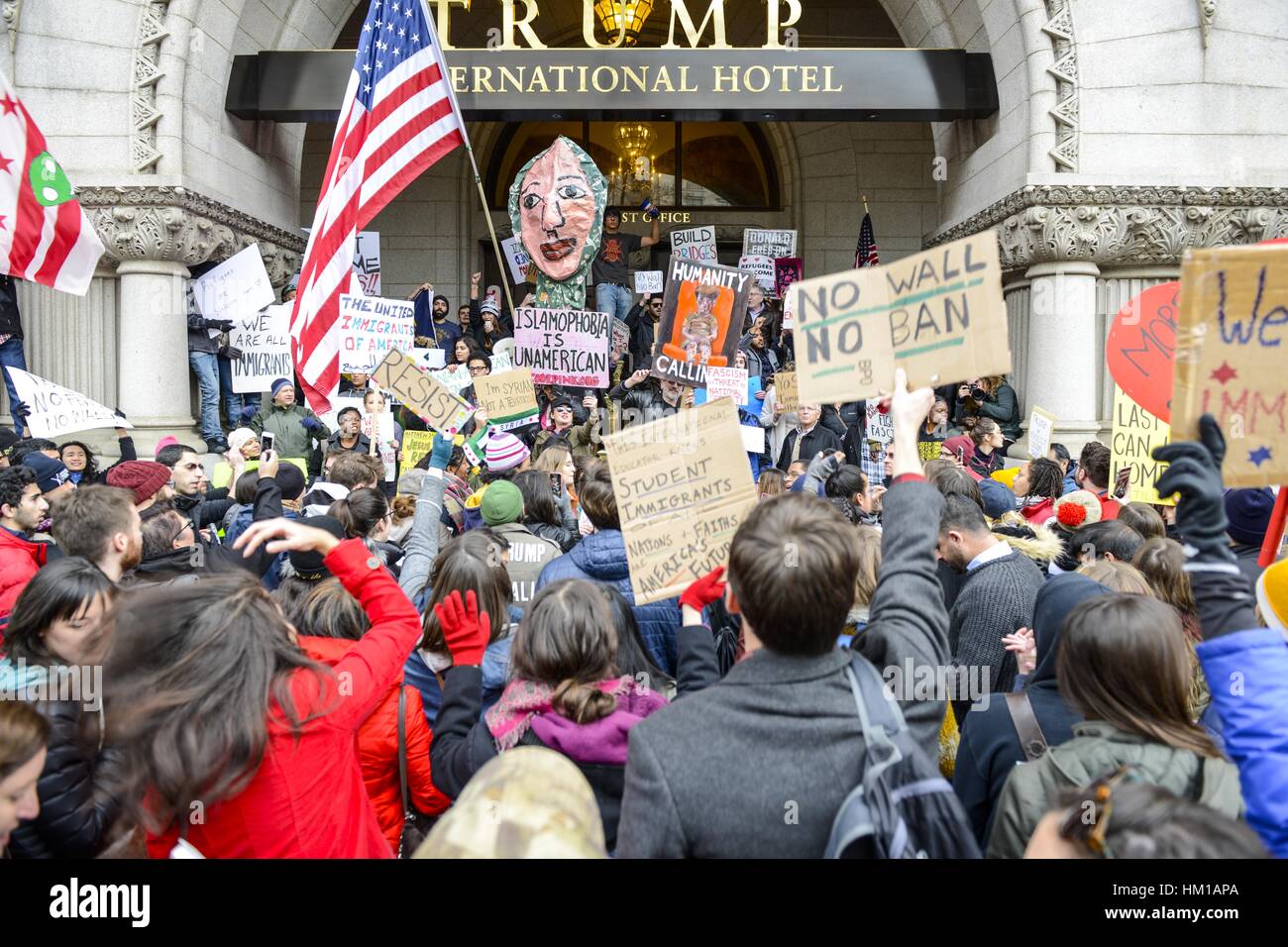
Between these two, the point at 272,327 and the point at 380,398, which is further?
the point at 272,327

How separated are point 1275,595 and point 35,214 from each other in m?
7.77

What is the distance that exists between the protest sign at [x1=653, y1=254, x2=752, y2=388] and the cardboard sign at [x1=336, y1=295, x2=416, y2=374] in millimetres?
2614

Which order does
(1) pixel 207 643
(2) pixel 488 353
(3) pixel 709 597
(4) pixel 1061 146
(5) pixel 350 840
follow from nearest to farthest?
1. (1) pixel 207 643
2. (5) pixel 350 840
3. (3) pixel 709 597
4. (4) pixel 1061 146
5. (2) pixel 488 353

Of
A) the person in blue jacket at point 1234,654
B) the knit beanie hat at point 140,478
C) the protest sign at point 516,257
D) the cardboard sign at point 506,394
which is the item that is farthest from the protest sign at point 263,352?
the person in blue jacket at point 1234,654

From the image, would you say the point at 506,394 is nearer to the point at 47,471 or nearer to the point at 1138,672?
the point at 47,471

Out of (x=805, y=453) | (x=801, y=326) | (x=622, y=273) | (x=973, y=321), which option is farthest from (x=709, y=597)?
(x=622, y=273)

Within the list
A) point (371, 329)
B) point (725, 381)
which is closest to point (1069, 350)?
point (725, 381)

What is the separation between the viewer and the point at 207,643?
5.90ft

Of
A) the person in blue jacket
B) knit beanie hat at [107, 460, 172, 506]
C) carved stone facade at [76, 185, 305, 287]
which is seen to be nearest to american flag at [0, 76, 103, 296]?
carved stone facade at [76, 185, 305, 287]

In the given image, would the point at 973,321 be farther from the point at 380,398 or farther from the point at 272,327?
the point at 272,327

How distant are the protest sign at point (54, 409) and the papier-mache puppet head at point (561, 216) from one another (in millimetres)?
4445

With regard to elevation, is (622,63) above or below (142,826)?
above
